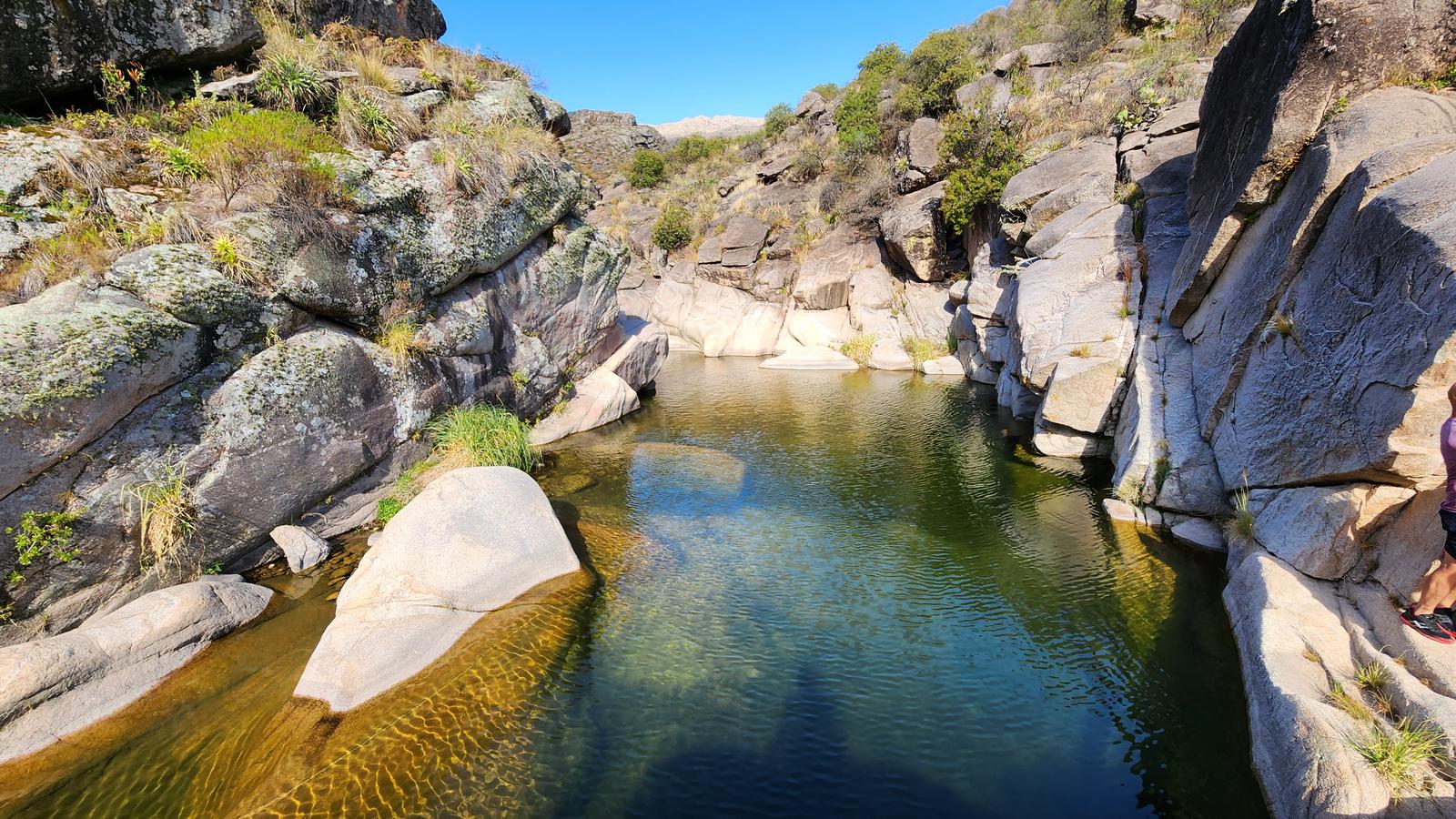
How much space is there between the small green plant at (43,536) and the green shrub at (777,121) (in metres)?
45.0

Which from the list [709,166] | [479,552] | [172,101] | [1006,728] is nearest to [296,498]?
[479,552]

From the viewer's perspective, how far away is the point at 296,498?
896cm

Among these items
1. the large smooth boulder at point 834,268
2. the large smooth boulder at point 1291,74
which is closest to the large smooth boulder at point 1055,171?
the large smooth boulder at point 1291,74

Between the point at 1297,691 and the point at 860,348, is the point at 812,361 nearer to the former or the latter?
the point at 860,348

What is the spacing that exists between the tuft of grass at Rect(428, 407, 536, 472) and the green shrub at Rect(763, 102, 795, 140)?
3912 centimetres

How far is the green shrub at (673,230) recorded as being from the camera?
3659 centimetres

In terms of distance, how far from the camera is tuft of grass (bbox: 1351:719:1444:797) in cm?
388

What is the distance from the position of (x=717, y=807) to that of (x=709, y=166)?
45933 millimetres

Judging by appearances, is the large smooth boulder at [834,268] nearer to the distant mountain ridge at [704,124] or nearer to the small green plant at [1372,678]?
the small green plant at [1372,678]

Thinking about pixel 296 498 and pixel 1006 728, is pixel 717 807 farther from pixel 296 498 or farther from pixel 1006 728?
pixel 296 498

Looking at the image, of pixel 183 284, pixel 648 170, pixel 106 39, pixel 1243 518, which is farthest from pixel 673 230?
pixel 1243 518

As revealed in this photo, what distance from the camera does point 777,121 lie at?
4591cm

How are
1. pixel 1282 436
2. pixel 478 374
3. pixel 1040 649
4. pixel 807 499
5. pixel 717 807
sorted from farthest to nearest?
pixel 478 374
pixel 807 499
pixel 1282 436
pixel 1040 649
pixel 717 807

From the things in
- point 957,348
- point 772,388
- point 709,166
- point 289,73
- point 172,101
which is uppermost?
point 709,166
